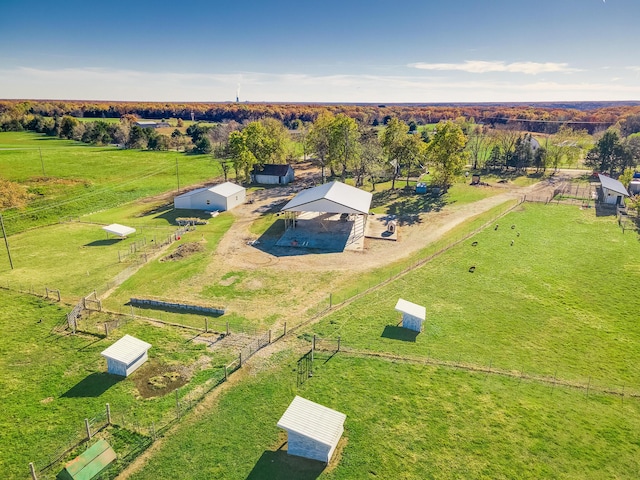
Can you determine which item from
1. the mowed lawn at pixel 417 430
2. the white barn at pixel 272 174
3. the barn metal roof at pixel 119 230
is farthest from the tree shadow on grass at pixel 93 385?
the white barn at pixel 272 174

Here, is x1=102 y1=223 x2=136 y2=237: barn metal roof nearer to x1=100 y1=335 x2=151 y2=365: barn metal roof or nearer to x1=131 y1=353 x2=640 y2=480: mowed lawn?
x1=100 y1=335 x2=151 y2=365: barn metal roof

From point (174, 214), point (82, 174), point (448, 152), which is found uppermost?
point (448, 152)

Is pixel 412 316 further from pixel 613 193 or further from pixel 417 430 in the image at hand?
pixel 613 193

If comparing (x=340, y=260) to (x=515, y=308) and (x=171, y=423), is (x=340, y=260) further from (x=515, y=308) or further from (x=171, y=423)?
(x=171, y=423)

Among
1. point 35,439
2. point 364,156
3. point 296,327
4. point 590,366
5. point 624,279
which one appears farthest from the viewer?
point 364,156

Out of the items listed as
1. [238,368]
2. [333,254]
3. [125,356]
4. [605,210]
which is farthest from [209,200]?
[605,210]

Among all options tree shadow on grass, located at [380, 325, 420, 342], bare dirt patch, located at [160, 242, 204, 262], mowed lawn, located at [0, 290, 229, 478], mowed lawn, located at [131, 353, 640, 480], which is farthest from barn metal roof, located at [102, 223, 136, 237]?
tree shadow on grass, located at [380, 325, 420, 342]

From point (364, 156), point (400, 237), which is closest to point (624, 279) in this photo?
point (400, 237)
